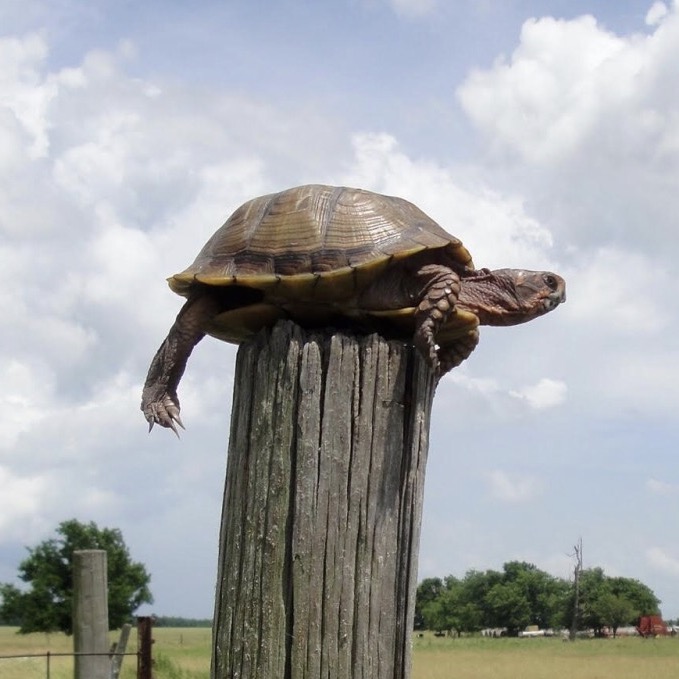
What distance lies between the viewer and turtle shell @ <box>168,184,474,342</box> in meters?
3.79

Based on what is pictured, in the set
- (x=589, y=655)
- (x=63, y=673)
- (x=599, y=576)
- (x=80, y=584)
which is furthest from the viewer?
(x=599, y=576)

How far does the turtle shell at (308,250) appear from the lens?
379 cm

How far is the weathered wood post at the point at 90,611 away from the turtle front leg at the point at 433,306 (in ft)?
10.1

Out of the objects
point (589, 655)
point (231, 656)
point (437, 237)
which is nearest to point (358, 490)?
point (231, 656)

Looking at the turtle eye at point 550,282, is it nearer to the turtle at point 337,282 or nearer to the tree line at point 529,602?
the turtle at point 337,282

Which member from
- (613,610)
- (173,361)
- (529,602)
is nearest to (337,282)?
(173,361)

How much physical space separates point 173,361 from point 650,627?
69508 mm

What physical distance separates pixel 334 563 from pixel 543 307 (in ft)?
5.90

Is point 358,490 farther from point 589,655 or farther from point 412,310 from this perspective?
point 589,655

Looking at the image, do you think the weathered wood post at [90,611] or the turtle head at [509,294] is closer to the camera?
the turtle head at [509,294]

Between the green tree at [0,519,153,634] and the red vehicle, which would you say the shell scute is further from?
the red vehicle

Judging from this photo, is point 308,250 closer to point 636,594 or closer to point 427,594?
point 636,594

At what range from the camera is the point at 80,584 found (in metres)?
6.02

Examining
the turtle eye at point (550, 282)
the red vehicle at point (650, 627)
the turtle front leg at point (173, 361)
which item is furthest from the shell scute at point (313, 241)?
the red vehicle at point (650, 627)
